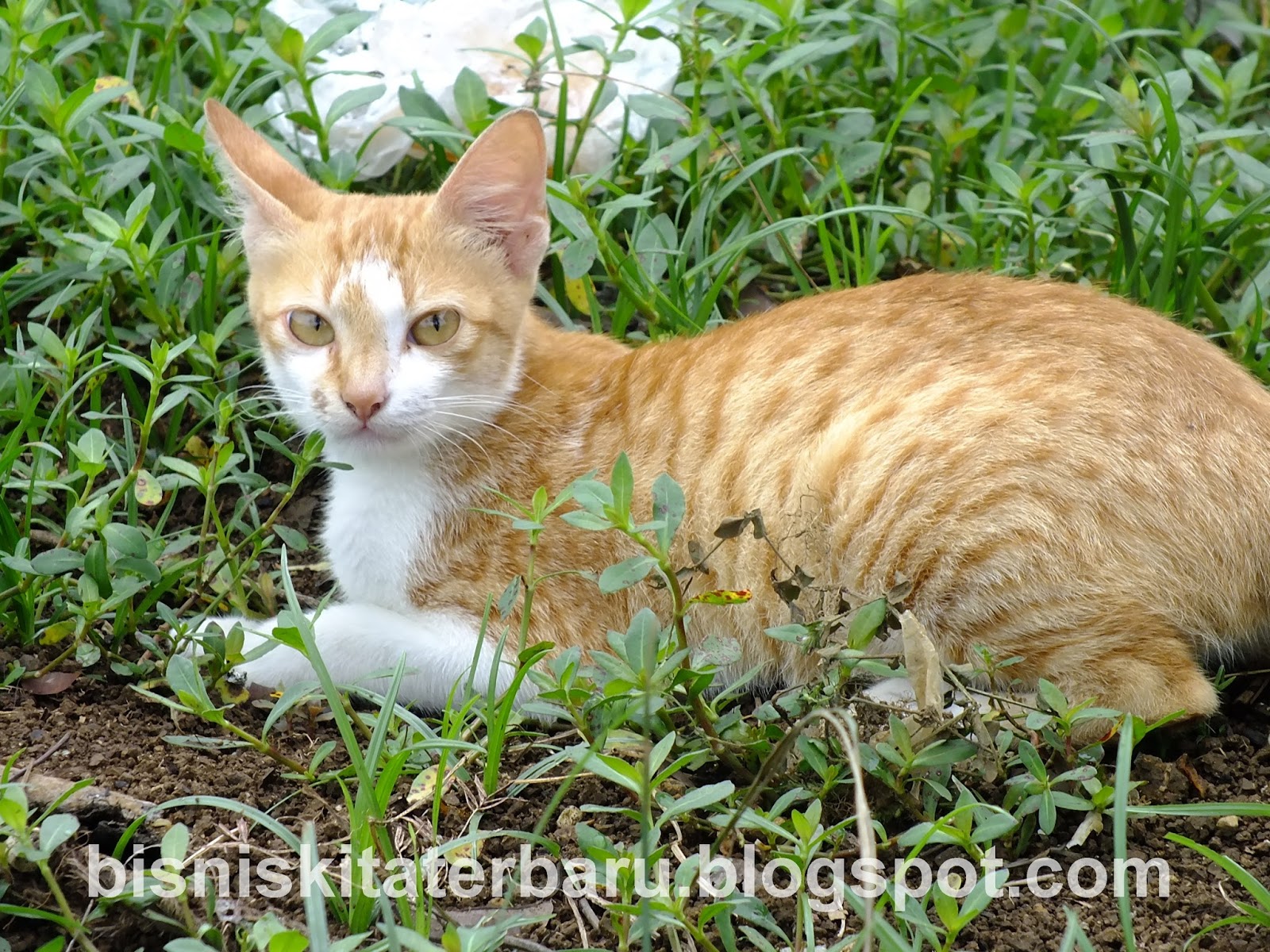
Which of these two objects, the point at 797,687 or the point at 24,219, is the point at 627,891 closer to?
the point at 797,687

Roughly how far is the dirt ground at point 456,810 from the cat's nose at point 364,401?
69 cm

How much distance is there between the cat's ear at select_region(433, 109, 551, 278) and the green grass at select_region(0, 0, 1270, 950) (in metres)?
0.27

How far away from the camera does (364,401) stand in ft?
9.71

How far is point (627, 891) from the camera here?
2.13 meters

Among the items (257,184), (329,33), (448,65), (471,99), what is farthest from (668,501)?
(448,65)

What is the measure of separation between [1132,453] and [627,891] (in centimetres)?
149

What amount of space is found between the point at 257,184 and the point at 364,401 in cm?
69

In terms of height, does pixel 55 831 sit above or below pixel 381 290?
below

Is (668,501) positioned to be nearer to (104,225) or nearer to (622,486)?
(622,486)

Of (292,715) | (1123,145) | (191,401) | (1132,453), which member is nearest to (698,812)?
(292,715)

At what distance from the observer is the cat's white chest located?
3.22 metres

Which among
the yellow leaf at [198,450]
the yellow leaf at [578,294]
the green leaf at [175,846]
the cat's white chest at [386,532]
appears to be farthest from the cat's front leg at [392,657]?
the yellow leaf at [578,294]

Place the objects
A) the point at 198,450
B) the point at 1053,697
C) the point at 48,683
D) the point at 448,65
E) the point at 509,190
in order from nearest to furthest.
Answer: the point at 1053,697
the point at 48,683
the point at 509,190
the point at 198,450
the point at 448,65

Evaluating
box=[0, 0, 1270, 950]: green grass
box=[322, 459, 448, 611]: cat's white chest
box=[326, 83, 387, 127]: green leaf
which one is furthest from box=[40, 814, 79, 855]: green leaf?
box=[326, 83, 387, 127]: green leaf
